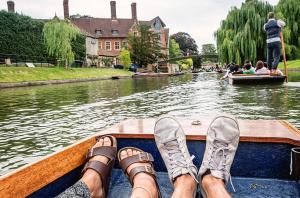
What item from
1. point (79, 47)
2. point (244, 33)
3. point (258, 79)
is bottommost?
point (258, 79)

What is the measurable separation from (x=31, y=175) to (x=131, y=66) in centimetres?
4725

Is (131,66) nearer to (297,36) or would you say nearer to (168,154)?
(297,36)

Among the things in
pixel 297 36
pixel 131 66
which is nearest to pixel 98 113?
pixel 297 36

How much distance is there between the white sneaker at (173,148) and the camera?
2129 mm

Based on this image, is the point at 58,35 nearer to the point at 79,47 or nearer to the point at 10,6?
the point at 79,47

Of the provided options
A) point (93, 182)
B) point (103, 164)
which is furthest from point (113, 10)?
point (93, 182)

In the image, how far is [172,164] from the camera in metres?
2.18

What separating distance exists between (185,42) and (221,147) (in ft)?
318

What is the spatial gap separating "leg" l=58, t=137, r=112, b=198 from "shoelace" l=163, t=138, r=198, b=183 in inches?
17.1

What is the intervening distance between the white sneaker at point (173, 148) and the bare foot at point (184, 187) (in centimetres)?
3

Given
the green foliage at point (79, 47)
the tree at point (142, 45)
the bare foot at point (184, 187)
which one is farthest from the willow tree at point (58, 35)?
the bare foot at point (184, 187)

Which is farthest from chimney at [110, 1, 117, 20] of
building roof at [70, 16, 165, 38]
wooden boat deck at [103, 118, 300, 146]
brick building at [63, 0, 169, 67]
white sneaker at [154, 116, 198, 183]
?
white sneaker at [154, 116, 198, 183]

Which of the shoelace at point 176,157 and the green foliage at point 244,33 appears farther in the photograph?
the green foliage at point 244,33

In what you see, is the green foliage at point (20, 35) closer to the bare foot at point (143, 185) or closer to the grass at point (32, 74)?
the grass at point (32, 74)
